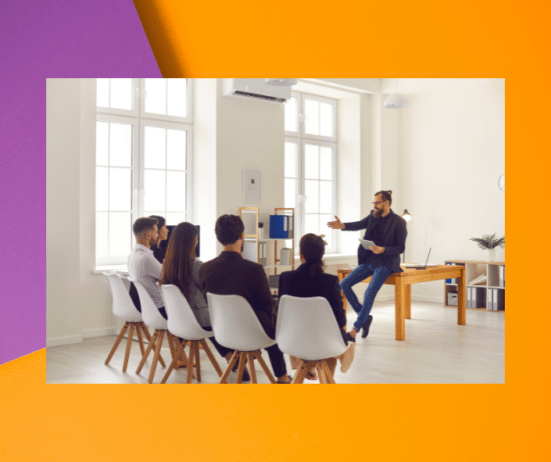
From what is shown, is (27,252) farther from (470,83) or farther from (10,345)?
(470,83)

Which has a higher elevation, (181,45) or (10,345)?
(181,45)

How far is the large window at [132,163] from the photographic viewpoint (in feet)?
11.0

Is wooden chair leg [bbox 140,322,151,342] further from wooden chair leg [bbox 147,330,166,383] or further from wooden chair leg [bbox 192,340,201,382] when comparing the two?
wooden chair leg [bbox 192,340,201,382]

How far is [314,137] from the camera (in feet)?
13.2

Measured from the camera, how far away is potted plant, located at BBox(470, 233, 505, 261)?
705 cm

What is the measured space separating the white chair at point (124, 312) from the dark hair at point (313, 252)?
107cm

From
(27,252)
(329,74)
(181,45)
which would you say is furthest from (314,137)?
(27,252)

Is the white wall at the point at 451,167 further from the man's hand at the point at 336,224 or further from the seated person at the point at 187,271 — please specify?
the seated person at the point at 187,271

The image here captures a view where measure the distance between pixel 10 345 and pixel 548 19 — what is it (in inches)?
141

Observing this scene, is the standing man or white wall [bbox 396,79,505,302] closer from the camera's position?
the standing man

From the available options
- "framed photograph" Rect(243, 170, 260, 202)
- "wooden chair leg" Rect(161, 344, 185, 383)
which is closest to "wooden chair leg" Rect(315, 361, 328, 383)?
"wooden chair leg" Rect(161, 344, 185, 383)

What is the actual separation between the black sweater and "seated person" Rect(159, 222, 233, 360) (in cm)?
92

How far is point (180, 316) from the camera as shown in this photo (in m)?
3.09

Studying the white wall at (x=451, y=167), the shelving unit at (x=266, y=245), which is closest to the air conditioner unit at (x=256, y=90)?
the shelving unit at (x=266, y=245)
